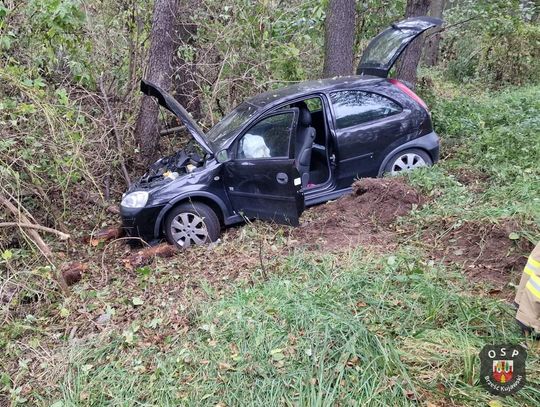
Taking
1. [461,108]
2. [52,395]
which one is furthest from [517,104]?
[52,395]

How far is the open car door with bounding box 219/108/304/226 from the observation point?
488 cm

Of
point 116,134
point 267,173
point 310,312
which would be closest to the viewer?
point 310,312

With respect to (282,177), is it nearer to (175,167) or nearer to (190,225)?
(190,225)

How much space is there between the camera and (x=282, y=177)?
16.0 ft

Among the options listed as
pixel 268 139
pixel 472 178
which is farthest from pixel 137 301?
pixel 472 178

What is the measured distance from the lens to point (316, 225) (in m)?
4.87

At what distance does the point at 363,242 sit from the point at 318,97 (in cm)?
220

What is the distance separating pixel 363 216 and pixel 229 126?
6.91 ft

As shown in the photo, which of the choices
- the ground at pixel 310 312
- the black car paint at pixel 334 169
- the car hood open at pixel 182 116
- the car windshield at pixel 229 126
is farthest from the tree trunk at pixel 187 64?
the ground at pixel 310 312

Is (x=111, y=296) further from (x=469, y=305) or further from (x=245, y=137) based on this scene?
(x=469, y=305)

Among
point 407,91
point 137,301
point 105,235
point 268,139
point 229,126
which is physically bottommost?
point 105,235

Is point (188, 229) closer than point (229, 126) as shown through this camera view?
Yes

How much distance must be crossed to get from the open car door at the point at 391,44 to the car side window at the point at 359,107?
2.01 ft

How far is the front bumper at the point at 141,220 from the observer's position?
505cm
